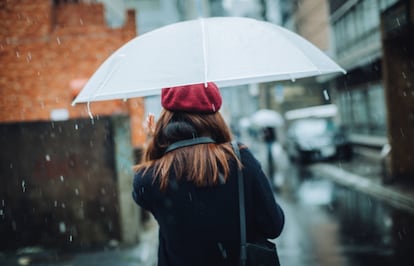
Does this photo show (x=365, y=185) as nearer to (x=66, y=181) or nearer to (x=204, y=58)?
(x=66, y=181)

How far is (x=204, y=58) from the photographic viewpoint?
243 cm

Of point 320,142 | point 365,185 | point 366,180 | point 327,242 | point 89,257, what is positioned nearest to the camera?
point 89,257

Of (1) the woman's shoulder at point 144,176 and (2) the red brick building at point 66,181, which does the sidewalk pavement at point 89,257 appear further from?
(1) the woman's shoulder at point 144,176

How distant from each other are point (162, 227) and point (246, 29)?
1.26 metres

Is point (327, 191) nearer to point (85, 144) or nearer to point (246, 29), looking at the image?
point (85, 144)

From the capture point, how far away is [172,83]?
231 cm

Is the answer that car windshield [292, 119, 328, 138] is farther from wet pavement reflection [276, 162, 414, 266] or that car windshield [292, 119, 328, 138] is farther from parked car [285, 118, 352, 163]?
wet pavement reflection [276, 162, 414, 266]

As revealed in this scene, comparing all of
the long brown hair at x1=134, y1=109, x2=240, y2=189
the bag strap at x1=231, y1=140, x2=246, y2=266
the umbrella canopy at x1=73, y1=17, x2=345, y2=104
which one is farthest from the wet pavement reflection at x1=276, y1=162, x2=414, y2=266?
the long brown hair at x1=134, y1=109, x2=240, y2=189

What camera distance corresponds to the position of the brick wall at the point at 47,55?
10.6 metres

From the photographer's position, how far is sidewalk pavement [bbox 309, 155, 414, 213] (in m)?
10.3

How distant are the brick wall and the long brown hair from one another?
9044mm

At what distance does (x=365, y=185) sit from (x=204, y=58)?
37.8 ft

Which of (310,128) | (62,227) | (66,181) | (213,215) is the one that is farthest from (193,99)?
(310,128)

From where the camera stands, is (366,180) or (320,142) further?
(320,142)
